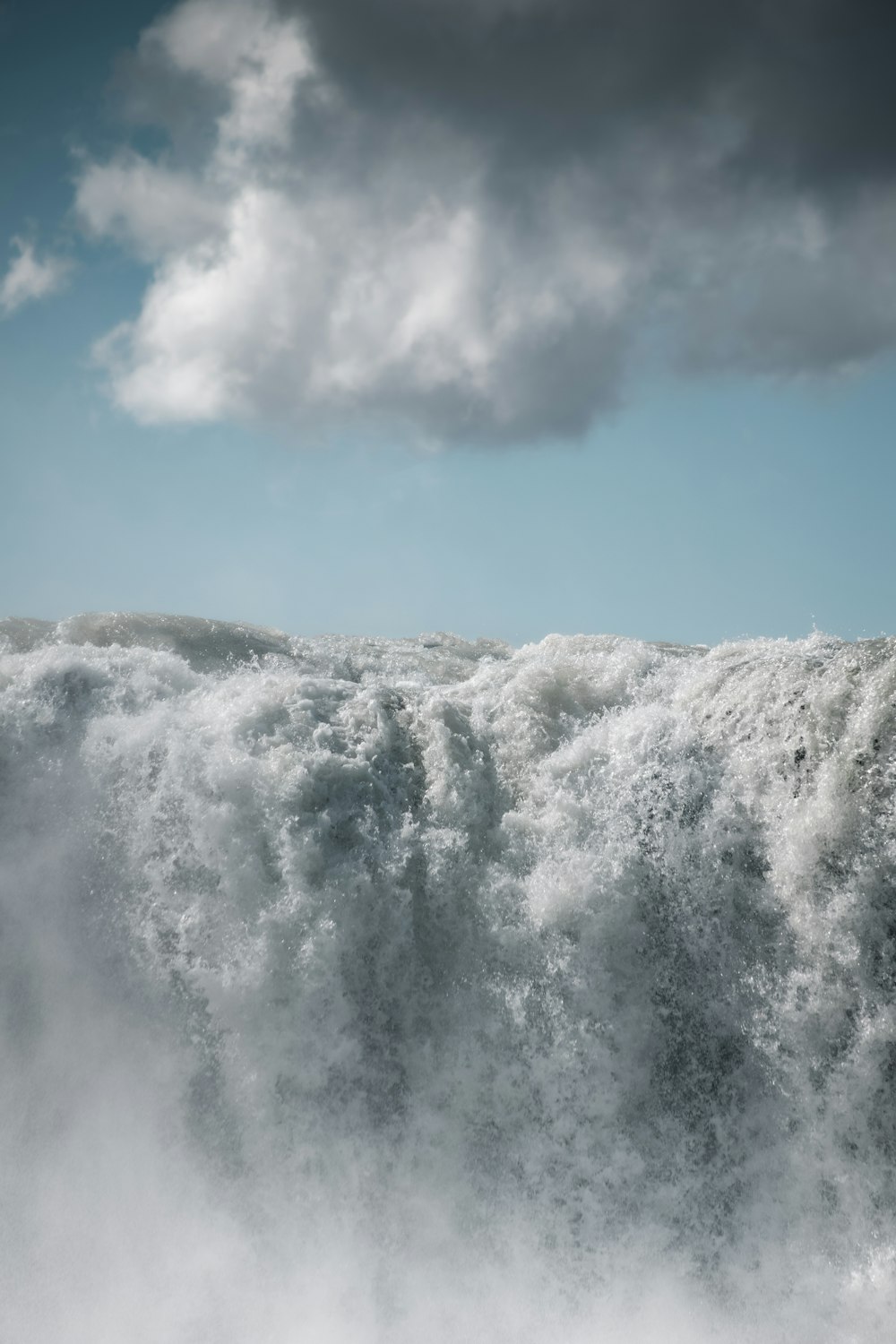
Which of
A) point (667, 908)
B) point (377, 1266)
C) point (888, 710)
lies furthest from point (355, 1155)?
point (888, 710)

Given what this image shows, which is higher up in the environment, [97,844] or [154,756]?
[154,756]

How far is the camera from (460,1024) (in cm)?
854

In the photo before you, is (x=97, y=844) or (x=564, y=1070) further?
(x=97, y=844)

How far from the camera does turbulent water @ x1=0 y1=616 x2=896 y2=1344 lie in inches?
296

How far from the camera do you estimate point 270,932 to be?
8805 millimetres

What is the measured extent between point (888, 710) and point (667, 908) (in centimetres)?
285

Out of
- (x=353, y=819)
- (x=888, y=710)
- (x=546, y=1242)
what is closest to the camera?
(x=546, y=1242)

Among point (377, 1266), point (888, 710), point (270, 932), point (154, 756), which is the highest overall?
point (888, 710)

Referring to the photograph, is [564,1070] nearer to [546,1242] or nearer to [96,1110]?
[546,1242]

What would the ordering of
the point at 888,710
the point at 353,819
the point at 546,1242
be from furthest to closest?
1. the point at 353,819
2. the point at 888,710
3. the point at 546,1242

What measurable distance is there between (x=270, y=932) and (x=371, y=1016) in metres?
1.28

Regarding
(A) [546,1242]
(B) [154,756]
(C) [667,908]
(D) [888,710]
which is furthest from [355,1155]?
(D) [888,710]

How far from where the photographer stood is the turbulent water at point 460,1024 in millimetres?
7523

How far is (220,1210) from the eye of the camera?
8.10 metres
